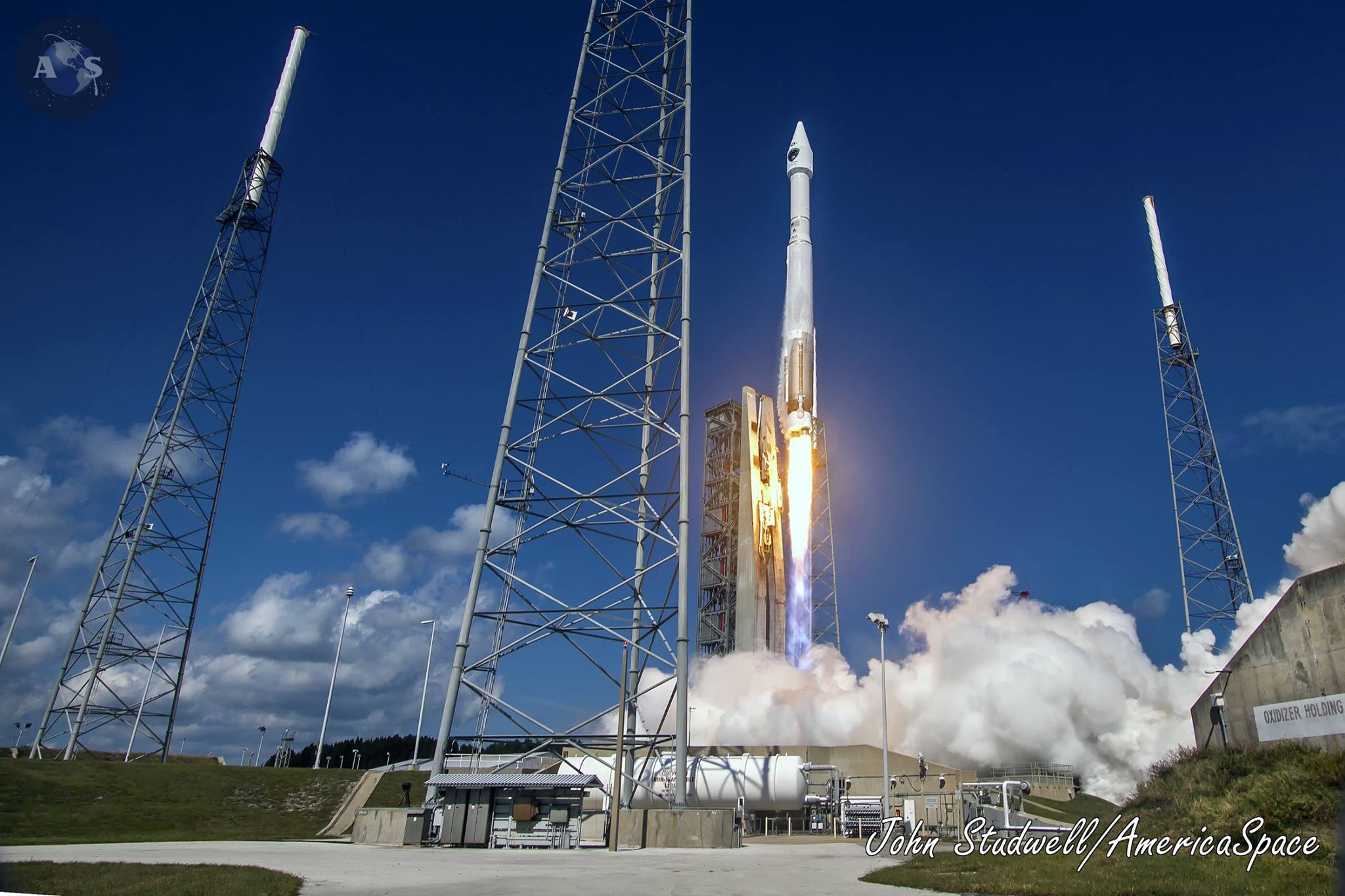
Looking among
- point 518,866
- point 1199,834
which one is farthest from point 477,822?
point 1199,834

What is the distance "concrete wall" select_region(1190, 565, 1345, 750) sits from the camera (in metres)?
20.7

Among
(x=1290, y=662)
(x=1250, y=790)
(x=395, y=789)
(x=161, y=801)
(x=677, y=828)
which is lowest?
(x=161, y=801)

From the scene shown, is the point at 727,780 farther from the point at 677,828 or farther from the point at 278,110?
the point at 278,110

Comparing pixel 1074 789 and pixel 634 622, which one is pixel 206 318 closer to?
pixel 634 622

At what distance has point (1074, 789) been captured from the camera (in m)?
53.7

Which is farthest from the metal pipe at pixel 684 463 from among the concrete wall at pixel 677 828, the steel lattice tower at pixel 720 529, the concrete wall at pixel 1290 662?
the steel lattice tower at pixel 720 529

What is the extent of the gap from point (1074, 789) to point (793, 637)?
19992mm

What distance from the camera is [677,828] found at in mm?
25672

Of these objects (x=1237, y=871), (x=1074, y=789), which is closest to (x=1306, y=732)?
(x=1237, y=871)

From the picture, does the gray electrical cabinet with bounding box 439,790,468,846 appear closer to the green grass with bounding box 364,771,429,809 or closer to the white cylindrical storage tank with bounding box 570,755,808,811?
the white cylindrical storage tank with bounding box 570,755,808,811

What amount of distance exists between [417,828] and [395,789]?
64.0 ft

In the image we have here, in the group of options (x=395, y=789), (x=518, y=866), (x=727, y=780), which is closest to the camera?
(x=518, y=866)

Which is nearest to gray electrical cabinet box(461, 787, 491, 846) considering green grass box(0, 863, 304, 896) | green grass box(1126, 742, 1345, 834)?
green grass box(0, 863, 304, 896)

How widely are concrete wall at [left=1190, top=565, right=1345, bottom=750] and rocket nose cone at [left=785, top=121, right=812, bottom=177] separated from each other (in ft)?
164
